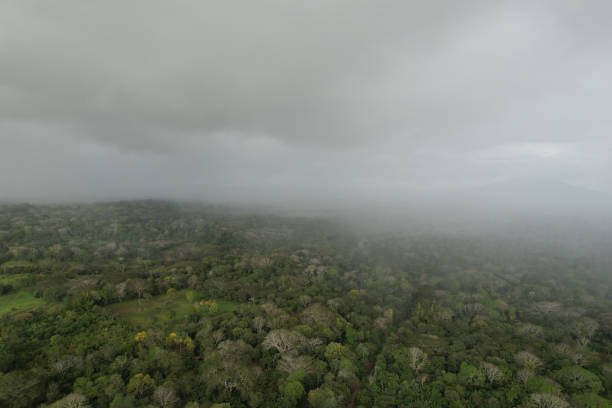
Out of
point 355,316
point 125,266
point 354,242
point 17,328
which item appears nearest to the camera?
point 17,328

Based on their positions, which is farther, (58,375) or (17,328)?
(17,328)

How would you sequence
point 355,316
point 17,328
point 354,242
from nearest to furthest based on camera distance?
point 17,328, point 355,316, point 354,242

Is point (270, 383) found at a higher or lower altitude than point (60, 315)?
lower

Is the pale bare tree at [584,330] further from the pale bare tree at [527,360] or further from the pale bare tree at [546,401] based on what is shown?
the pale bare tree at [546,401]

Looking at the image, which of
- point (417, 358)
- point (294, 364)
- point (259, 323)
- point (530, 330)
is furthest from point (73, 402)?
point (530, 330)

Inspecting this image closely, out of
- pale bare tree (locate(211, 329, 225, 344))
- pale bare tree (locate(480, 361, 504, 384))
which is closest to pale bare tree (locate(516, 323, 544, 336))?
pale bare tree (locate(480, 361, 504, 384))

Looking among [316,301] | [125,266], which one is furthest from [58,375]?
[125,266]

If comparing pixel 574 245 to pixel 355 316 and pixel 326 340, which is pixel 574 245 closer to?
pixel 355 316

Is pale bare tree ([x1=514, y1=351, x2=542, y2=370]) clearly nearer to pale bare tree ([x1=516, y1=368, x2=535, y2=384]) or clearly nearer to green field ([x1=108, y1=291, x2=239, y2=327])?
pale bare tree ([x1=516, y1=368, x2=535, y2=384])
